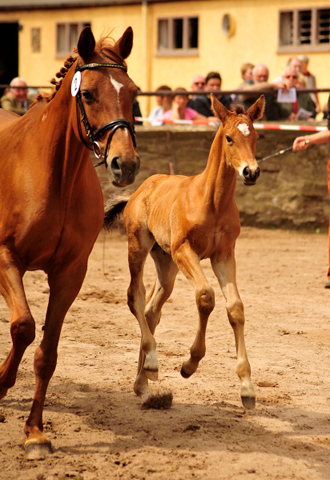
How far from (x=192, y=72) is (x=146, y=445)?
1835cm

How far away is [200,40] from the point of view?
20.9 m

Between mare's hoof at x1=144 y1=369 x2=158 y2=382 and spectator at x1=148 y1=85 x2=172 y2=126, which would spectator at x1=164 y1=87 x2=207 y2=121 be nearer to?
spectator at x1=148 y1=85 x2=172 y2=126

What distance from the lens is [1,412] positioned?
441 centimetres

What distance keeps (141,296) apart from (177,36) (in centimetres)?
1773

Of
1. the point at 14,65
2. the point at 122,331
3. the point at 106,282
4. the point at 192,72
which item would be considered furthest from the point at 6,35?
the point at 122,331

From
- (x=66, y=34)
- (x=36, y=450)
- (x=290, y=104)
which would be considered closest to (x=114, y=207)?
(x=36, y=450)

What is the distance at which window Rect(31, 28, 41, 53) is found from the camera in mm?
23188

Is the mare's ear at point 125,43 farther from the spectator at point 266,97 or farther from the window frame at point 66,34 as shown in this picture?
the window frame at point 66,34

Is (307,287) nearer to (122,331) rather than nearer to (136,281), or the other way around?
(122,331)

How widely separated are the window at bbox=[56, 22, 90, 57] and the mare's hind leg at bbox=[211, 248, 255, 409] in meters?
19.2

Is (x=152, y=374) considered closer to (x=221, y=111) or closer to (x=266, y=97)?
(x=221, y=111)

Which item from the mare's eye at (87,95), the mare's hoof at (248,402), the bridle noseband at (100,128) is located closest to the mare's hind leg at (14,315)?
the bridle noseband at (100,128)

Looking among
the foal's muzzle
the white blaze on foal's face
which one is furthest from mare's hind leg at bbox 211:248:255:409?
the white blaze on foal's face

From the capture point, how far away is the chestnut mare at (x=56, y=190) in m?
3.52
